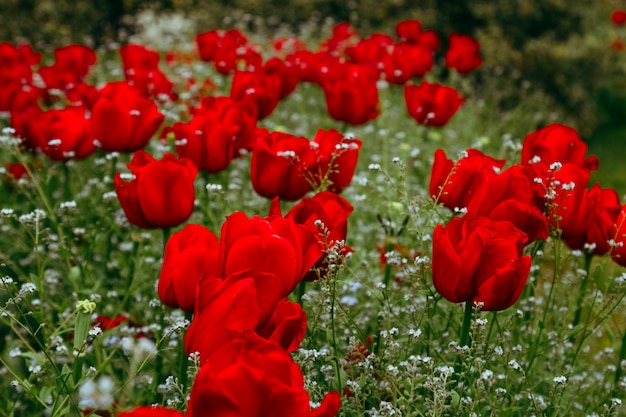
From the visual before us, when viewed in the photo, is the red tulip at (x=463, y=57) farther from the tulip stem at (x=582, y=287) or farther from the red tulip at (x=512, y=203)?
the red tulip at (x=512, y=203)

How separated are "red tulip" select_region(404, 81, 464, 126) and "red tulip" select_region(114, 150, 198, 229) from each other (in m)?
1.54

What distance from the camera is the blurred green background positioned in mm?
7750

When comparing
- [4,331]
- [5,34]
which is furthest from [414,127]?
[5,34]

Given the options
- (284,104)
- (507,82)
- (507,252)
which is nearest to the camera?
(507,252)

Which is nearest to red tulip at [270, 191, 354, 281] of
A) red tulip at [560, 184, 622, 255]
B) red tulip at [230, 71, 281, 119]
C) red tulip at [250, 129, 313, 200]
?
red tulip at [250, 129, 313, 200]

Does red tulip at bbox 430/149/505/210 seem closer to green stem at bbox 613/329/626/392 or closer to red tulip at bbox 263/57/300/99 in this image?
green stem at bbox 613/329/626/392

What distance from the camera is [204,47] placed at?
436 centimetres

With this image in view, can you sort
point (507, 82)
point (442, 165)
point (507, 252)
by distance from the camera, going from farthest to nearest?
point (507, 82) → point (442, 165) → point (507, 252)

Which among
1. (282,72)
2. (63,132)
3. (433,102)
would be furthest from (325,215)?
(282,72)

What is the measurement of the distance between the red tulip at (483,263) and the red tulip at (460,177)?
302 millimetres

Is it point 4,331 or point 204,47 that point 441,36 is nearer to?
point 204,47

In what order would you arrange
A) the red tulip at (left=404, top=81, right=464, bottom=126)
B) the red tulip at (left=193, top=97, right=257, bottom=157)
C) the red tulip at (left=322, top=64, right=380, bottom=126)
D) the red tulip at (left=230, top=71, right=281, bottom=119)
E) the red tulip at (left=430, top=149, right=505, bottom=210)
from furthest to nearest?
the red tulip at (left=404, top=81, right=464, bottom=126) < the red tulip at (left=322, top=64, right=380, bottom=126) < the red tulip at (left=230, top=71, right=281, bottom=119) < the red tulip at (left=193, top=97, right=257, bottom=157) < the red tulip at (left=430, top=149, right=505, bottom=210)

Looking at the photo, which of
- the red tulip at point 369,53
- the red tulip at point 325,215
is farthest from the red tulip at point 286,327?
the red tulip at point 369,53

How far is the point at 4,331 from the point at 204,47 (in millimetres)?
2012
